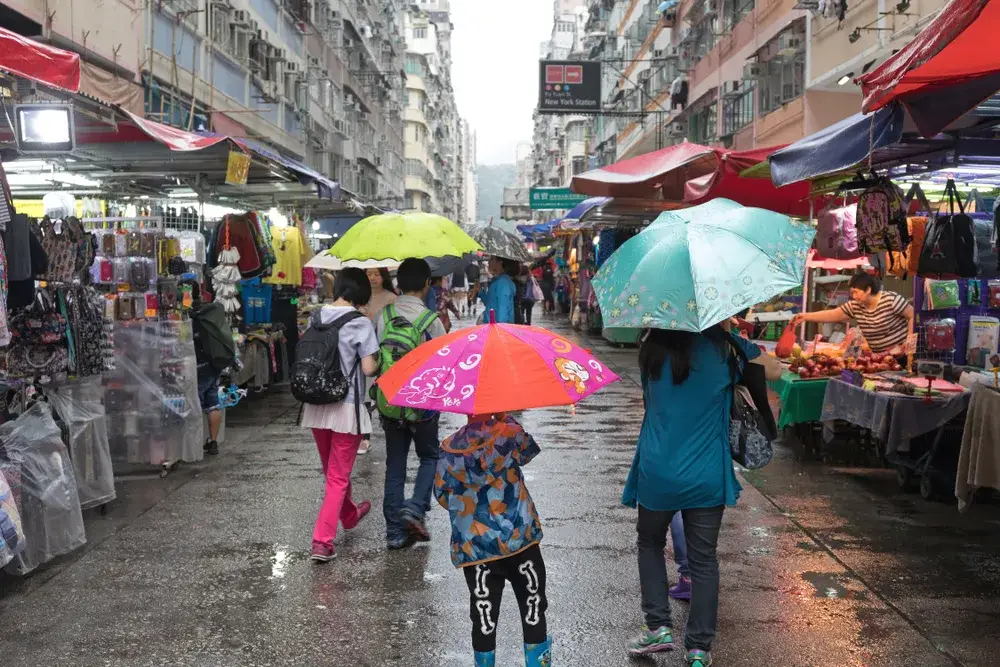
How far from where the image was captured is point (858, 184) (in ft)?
24.5

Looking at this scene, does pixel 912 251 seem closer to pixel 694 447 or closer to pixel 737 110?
pixel 694 447

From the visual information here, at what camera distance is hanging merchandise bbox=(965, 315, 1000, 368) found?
25.3ft

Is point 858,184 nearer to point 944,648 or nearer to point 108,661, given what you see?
point 944,648

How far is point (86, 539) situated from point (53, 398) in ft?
3.36

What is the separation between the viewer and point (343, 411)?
5.82m

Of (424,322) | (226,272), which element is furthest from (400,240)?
(226,272)

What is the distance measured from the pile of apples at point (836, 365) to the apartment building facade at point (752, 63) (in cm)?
584

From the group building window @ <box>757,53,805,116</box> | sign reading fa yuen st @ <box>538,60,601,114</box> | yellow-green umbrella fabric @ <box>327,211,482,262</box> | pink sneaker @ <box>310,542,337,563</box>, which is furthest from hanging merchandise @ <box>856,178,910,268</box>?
sign reading fa yuen st @ <box>538,60,601,114</box>

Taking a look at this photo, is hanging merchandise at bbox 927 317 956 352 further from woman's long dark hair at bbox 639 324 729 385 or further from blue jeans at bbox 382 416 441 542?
woman's long dark hair at bbox 639 324 729 385

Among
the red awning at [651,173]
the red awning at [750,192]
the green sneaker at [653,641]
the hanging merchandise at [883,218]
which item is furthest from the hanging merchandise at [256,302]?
the green sneaker at [653,641]

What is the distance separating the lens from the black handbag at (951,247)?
673 cm

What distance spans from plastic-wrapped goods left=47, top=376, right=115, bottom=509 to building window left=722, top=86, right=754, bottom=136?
57.9ft

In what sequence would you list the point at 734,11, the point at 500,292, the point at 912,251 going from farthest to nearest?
the point at 734,11, the point at 500,292, the point at 912,251

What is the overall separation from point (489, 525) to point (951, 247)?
4542mm
